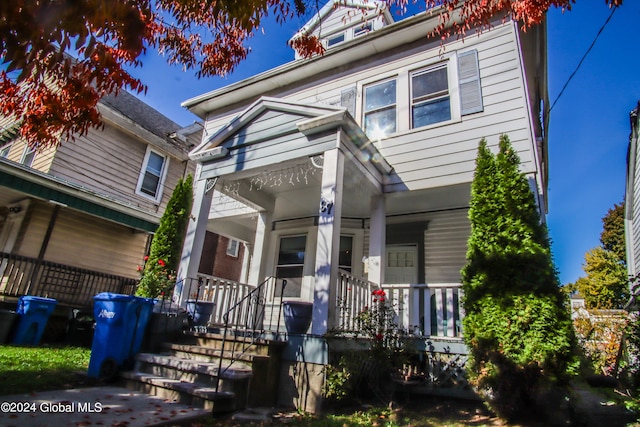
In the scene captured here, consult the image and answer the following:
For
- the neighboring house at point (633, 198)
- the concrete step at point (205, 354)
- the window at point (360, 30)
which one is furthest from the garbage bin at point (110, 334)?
the neighboring house at point (633, 198)

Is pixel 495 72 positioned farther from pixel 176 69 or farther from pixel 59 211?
pixel 59 211

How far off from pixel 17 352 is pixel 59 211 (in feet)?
17.0

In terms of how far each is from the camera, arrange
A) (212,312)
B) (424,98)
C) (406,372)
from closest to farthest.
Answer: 1. (406,372)
2. (212,312)
3. (424,98)

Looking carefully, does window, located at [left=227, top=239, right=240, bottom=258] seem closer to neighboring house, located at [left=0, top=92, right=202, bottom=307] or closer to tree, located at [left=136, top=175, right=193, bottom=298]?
neighboring house, located at [left=0, top=92, right=202, bottom=307]

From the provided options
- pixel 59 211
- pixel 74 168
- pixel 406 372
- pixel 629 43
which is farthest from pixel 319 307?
pixel 74 168

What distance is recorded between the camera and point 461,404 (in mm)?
4957

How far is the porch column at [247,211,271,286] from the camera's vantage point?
8211mm

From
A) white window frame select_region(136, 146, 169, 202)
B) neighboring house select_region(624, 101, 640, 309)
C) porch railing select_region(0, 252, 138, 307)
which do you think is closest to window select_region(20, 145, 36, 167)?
white window frame select_region(136, 146, 169, 202)

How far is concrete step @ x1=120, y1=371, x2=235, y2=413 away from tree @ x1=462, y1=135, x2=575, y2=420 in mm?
2852

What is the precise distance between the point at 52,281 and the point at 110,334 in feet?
19.6

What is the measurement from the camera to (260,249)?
838 cm

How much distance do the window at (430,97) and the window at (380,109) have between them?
1.50 feet

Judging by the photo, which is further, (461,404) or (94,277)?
(94,277)

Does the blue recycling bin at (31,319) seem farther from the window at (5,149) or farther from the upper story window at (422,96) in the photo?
the window at (5,149)
